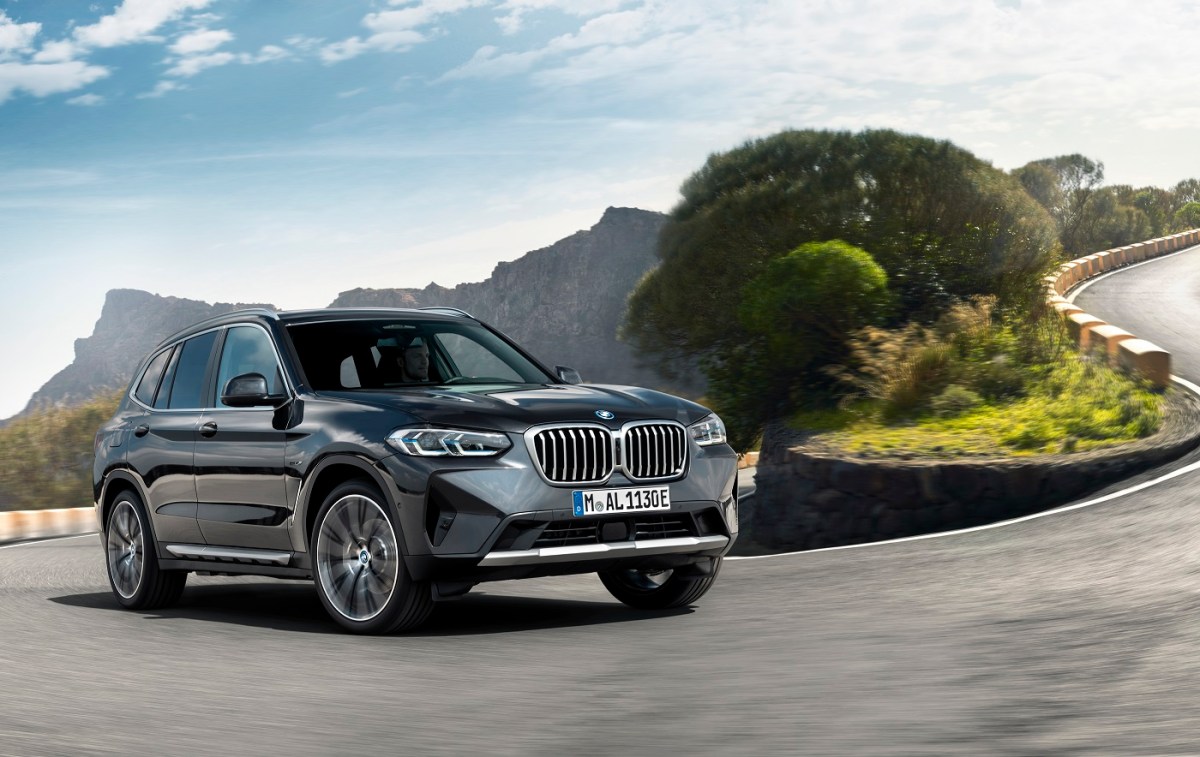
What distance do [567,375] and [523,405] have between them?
1580 millimetres

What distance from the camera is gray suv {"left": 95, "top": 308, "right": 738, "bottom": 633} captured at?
7496 mm

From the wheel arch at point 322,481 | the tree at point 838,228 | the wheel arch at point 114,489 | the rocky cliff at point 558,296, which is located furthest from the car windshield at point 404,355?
the rocky cliff at point 558,296

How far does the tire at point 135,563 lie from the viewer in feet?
32.1

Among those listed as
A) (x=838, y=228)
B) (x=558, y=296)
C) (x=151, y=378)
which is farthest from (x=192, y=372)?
(x=558, y=296)

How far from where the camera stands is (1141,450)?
45.5 ft

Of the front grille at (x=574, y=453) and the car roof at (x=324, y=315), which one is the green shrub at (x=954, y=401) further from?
the front grille at (x=574, y=453)

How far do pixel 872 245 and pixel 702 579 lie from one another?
53.1 ft

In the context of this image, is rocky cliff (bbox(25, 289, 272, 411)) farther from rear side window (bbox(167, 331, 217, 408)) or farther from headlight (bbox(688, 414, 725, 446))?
headlight (bbox(688, 414, 725, 446))

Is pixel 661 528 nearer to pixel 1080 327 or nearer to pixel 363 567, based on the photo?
pixel 363 567

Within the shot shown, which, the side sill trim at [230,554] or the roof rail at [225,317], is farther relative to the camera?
the roof rail at [225,317]

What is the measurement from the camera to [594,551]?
25.1ft

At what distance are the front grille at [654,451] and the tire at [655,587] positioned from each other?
878 mm

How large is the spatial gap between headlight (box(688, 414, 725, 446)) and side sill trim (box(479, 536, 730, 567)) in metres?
0.56

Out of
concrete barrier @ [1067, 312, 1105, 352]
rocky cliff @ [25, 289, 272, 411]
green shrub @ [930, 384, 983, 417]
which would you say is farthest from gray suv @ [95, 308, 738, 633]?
rocky cliff @ [25, 289, 272, 411]
